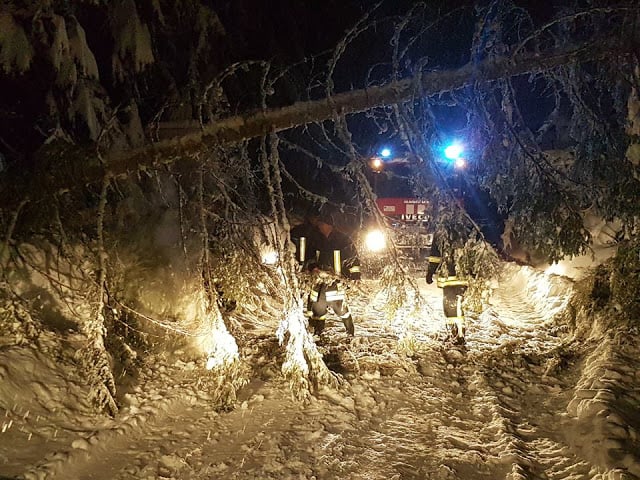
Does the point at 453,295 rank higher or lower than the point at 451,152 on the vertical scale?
lower

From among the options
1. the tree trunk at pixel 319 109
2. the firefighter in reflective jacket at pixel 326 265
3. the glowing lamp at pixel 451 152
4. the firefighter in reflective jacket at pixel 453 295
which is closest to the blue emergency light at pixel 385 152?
the firefighter in reflective jacket at pixel 326 265

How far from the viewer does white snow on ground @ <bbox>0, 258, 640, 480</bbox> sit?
3.68 metres

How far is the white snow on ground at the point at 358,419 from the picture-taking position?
12.1 ft

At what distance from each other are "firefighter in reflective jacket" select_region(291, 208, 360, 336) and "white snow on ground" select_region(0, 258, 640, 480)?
804 millimetres

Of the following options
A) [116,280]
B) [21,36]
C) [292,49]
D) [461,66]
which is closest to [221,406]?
[116,280]

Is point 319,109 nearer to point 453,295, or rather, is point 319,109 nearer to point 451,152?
point 451,152

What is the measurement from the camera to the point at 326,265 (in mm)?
7113

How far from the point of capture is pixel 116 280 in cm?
581

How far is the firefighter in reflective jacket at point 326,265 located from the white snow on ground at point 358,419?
80 cm

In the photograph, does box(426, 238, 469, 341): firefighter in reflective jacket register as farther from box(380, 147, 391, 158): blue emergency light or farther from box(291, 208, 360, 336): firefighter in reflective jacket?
box(380, 147, 391, 158): blue emergency light

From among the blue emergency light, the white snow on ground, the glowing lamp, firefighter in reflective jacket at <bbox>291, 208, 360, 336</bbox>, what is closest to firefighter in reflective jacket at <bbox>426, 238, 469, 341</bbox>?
the white snow on ground

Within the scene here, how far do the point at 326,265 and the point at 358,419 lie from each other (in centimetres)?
286

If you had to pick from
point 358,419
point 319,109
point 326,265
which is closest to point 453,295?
point 326,265

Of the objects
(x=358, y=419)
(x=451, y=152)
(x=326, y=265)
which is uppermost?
(x=451, y=152)
